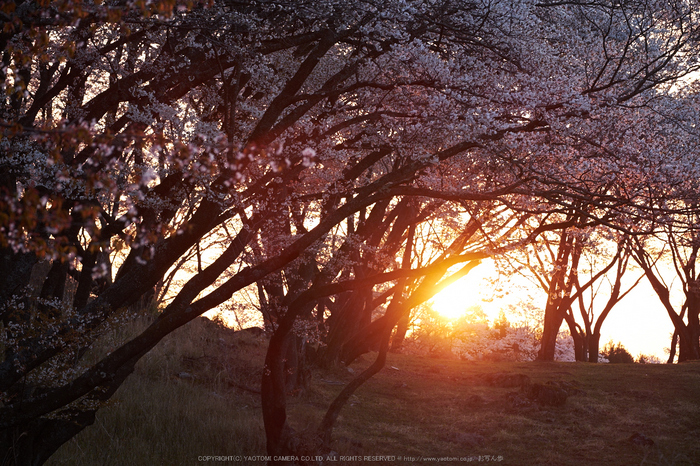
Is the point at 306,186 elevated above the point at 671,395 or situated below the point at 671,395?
above

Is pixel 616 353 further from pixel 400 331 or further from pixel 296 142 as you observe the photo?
pixel 296 142

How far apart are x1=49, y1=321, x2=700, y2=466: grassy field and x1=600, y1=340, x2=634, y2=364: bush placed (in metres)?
9.00

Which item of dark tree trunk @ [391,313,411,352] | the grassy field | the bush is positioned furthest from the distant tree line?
the bush

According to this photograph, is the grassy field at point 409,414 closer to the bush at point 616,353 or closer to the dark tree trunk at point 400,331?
the dark tree trunk at point 400,331

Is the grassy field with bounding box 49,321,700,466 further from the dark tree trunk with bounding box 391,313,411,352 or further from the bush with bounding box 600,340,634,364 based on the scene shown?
the bush with bounding box 600,340,634,364

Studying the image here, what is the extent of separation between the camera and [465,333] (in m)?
27.2

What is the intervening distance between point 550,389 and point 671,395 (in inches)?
139

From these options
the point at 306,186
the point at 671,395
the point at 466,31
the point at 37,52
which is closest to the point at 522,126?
the point at 466,31

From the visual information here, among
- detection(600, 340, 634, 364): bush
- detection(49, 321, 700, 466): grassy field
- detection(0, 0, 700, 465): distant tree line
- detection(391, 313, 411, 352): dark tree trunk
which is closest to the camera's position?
detection(0, 0, 700, 465): distant tree line

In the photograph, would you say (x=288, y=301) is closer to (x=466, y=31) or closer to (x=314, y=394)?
(x=314, y=394)

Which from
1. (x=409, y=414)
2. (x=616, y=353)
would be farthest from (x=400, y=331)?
(x=616, y=353)

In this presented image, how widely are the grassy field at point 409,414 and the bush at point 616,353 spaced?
29.5 ft

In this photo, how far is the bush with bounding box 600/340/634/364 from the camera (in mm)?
28544

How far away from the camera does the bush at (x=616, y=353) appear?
93.6ft
